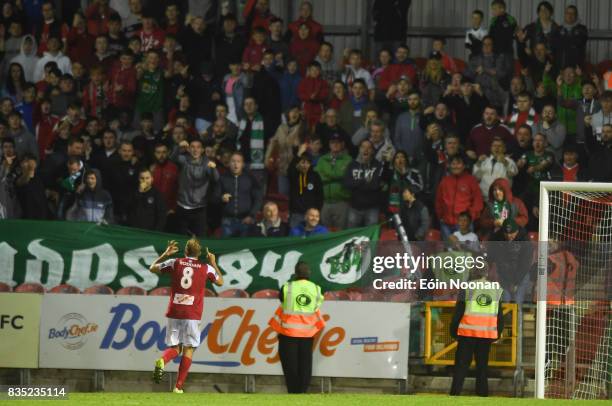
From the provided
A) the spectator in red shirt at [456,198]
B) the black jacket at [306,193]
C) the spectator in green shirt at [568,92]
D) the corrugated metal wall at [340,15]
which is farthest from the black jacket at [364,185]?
the corrugated metal wall at [340,15]

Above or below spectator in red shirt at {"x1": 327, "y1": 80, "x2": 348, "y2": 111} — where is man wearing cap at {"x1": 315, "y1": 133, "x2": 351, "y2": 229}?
below

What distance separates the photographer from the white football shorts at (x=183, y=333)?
14922mm

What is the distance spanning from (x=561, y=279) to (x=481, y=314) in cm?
98

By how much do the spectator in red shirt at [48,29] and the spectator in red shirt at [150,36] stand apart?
4.16ft

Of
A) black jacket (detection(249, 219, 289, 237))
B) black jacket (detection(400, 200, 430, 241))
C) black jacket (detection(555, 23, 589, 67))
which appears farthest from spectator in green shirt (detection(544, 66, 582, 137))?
black jacket (detection(249, 219, 289, 237))

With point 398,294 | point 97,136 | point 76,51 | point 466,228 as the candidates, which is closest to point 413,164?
point 466,228

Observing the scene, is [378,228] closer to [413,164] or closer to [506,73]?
[413,164]

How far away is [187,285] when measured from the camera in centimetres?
1487

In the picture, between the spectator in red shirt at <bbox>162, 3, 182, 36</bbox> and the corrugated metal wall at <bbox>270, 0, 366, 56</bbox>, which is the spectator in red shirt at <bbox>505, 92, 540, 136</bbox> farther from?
the spectator in red shirt at <bbox>162, 3, 182, 36</bbox>

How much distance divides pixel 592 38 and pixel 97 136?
A: 8.84m

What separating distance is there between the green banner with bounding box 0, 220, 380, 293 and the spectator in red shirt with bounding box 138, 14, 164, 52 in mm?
5189

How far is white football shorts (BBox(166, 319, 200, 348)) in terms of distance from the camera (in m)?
14.9

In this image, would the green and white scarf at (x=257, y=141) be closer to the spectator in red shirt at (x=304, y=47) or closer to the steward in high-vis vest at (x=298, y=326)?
the spectator in red shirt at (x=304, y=47)

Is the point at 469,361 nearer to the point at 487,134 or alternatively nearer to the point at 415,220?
the point at 415,220
